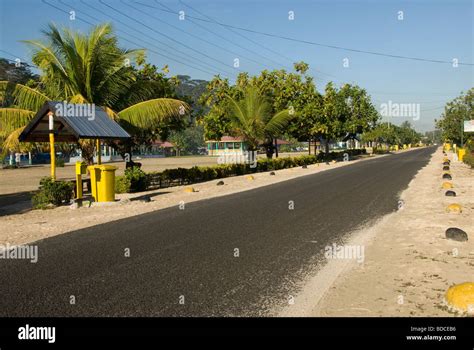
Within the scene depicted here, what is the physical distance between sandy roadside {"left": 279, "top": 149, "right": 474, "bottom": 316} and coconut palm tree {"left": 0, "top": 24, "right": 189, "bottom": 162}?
446 inches

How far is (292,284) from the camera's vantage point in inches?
226

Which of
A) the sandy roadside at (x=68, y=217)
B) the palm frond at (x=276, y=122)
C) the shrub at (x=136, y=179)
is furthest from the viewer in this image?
the palm frond at (x=276, y=122)

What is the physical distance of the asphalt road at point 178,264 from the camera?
5027mm

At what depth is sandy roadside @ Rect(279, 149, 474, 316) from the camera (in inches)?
191

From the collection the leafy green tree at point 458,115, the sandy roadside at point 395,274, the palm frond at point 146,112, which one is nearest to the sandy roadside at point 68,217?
the palm frond at point 146,112

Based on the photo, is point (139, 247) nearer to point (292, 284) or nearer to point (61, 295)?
point (61, 295)

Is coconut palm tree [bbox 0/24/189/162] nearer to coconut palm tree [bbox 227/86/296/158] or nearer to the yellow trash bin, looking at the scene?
the yellow trash bin

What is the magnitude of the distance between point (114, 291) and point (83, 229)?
500cm

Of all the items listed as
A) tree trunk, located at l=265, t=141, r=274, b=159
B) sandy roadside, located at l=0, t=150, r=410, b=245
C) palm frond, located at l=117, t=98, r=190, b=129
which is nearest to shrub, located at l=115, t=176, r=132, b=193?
sandy roadside, located at l=0, t=150, r=410, b=245

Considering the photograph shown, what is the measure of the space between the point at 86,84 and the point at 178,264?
12593 mm

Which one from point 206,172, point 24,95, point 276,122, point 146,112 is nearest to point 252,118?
point 276,122

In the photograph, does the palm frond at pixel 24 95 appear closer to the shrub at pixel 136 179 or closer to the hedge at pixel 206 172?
the shrub at pixel 136 179

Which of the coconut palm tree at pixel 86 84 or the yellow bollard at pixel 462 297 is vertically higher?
the coconut palm tree at pixel 86 84

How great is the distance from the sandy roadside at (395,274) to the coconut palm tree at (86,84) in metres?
11.3
